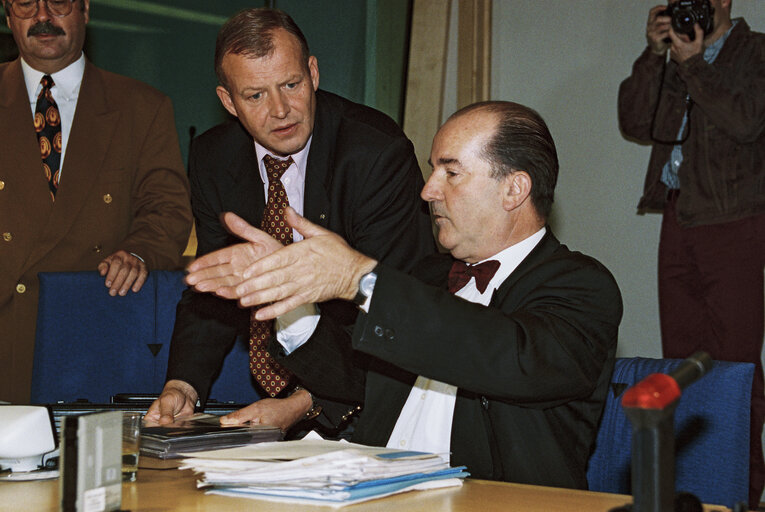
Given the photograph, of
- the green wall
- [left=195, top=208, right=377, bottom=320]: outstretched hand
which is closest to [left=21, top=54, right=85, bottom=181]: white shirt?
the green wall

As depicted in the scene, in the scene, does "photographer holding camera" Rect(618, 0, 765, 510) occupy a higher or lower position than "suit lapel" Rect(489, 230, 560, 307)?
higher

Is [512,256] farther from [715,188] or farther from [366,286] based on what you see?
[715,188]

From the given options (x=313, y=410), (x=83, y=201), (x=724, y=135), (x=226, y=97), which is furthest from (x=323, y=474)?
(x=724, y=135)

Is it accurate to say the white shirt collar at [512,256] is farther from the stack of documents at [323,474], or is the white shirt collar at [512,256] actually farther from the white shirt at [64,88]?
the white shirt at [64,88]

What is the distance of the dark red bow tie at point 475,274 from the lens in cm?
186

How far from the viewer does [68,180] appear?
3.20 m

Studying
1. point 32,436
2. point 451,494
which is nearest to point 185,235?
point 32,436

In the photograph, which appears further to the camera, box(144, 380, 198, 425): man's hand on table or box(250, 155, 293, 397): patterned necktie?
box(250, 155, 293, 397): patterned necktie

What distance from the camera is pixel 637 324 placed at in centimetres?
440

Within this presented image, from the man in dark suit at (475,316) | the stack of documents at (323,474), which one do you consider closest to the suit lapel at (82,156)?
the man in dark suit at (475,316)

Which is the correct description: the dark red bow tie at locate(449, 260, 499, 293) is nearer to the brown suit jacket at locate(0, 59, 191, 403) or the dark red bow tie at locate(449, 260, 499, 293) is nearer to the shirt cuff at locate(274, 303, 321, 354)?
the shirt cuff at locate(274, 303, 321, 354)

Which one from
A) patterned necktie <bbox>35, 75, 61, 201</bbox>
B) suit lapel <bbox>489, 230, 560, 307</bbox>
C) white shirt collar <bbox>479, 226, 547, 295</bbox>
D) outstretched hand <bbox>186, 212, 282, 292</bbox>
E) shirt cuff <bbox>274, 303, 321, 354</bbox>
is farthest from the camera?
patterned necktie <bbox>35, 75, 61, 201</bbox>

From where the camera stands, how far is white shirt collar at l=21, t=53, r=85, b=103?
10.7 ft

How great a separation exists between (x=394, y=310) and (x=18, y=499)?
23.1 inches
